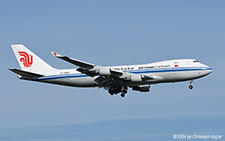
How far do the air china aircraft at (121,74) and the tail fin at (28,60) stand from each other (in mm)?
860

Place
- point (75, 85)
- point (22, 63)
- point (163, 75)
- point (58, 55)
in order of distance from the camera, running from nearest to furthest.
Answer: point (58, 55)
point (163, 75)
point (75, 85)
point (22, 63)

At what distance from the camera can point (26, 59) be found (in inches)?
2277

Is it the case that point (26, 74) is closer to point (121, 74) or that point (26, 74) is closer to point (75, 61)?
point (75, 61)

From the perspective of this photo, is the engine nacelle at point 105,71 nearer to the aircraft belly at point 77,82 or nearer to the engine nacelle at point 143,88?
the aircraft belly at point 77,82

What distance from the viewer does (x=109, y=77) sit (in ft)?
167

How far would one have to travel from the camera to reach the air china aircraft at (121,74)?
49.7 m

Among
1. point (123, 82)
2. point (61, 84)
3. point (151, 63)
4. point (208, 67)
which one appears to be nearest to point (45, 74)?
point (61, 84)

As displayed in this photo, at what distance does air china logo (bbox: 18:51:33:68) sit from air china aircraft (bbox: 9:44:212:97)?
244 cm

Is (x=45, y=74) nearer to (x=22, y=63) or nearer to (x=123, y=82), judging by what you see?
(x=22, y=63)

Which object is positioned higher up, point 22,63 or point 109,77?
point 22,63

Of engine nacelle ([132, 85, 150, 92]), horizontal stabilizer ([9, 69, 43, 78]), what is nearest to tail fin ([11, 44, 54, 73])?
horizontal stabilizer ([9, 69, 43, 78])

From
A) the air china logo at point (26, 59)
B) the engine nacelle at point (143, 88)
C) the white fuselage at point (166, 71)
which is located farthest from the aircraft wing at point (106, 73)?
the air china logo at point (26, 59)

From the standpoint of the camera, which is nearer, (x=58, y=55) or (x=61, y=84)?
(x=58, y=55)

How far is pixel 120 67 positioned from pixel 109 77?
96.7 inches
